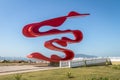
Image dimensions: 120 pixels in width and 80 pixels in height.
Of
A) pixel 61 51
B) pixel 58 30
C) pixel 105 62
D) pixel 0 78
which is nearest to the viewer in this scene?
pixel 0 78

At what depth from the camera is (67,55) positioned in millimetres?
31656

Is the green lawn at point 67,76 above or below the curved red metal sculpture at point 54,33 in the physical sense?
below

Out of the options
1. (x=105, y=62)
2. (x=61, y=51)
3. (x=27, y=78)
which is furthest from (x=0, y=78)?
(x=105, y=62)

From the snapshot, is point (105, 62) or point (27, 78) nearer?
point (27, 78)

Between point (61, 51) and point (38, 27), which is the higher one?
point (38, 27)

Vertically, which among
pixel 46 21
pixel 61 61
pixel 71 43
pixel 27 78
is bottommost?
pixel 27 78

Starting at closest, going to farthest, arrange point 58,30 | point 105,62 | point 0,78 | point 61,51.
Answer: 1. point 0,78
2. point 58,30
3. point 61,51
4. point 105,62

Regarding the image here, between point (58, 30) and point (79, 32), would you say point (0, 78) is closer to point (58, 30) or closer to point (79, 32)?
point (58, 30)

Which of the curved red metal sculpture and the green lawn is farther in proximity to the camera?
the curved red metal sculpture

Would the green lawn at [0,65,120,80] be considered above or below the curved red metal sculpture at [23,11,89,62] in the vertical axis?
below

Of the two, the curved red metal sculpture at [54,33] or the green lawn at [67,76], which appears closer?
the green lawn at [67,76]

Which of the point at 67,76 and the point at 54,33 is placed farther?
the point at 54,33

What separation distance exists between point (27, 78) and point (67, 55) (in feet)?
43.6

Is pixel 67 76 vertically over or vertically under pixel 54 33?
under
